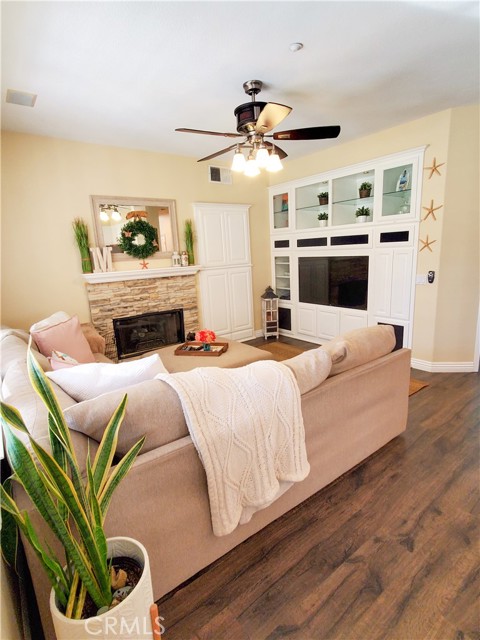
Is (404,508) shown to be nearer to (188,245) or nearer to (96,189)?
(188,245)

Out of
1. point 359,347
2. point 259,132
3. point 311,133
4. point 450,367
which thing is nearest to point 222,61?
point 259,132

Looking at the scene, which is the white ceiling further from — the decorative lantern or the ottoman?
the decorative lantern

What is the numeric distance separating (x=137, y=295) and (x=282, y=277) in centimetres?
242

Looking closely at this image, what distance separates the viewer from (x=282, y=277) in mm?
5320

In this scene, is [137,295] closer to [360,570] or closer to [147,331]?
[147,331]

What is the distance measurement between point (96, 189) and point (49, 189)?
49 centimetres

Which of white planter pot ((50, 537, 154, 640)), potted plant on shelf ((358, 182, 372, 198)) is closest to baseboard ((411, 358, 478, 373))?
potted plant on shelf ((358, 182, 372, 198))

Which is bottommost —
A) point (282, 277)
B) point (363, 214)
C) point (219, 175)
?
point (282, 277)

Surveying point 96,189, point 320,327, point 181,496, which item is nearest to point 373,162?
point 320,327

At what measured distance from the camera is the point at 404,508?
69.2 inches

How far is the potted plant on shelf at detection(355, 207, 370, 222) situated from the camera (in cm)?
395

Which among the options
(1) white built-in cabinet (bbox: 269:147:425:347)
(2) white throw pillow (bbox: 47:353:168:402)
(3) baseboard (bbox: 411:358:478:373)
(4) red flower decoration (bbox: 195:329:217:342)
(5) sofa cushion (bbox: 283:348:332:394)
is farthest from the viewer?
(1) white built-in cabinet (bbox: 269:147:425:347)

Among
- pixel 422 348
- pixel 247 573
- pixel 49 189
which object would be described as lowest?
pixel 247 573

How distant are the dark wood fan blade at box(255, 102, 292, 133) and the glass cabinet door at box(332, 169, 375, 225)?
84.2 inches
